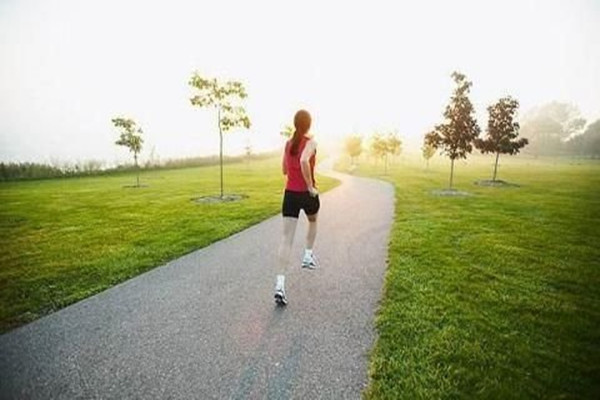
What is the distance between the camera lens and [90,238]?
9.18 meters

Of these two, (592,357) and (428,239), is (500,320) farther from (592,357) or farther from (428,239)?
(428,239)

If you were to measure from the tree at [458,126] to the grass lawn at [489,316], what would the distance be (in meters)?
10.2

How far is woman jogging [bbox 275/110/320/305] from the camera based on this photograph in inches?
186

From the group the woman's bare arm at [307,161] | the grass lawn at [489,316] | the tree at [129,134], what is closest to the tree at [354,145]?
the tree at [129,134]

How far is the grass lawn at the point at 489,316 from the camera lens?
332 cm

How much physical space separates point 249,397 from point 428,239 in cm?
679

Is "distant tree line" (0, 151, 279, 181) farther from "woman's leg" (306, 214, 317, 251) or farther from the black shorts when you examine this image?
the black shorts

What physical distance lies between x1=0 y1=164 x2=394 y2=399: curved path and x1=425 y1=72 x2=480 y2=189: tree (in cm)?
1507

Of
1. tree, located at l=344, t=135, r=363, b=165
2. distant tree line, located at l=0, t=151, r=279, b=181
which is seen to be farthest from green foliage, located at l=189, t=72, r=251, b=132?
tree, located at l=344, t=135, r=363, b=165

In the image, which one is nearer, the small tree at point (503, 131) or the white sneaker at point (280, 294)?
the white sneaker at point (280, 294)

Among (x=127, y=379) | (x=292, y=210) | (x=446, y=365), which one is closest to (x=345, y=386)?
(x=446, y=365)

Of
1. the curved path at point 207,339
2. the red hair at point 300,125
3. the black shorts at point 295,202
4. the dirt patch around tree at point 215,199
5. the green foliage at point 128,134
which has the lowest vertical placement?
the curved path at point 207,339

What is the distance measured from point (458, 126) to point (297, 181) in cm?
1719

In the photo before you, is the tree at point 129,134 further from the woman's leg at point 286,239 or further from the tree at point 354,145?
the tree at point 354,145
